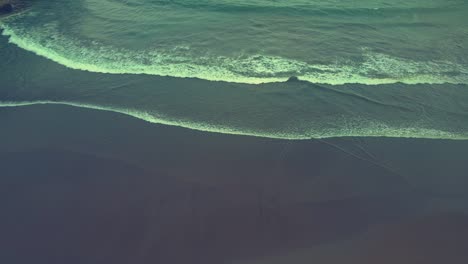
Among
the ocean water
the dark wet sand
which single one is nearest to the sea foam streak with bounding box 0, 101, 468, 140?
the ocean water

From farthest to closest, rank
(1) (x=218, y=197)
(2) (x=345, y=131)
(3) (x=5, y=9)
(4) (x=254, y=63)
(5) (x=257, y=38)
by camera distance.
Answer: (3) (x=5, y=9) → (5) (x=257, y=38) → (4) (x=254, y=63) → (2) (x=345, y=131) → (1) (x=218, y=197)

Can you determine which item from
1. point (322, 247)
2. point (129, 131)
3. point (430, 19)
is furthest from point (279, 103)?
point (430, 19)

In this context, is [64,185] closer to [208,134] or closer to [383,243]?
[208,134]

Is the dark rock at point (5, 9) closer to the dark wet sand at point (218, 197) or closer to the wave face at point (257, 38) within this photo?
the wave face at point (257, 38)

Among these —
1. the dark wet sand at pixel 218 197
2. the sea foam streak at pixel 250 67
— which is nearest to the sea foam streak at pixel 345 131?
the dark wet sand at pixel 218 197

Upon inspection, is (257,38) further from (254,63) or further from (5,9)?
(5,9)

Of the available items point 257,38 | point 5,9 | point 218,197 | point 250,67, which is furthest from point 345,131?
point 5,9
